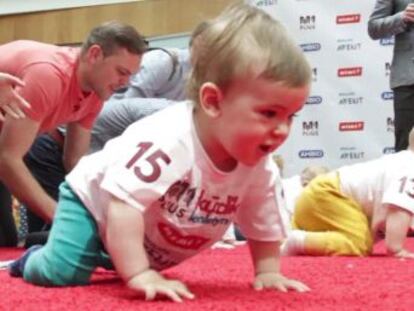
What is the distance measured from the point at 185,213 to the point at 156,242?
76mm

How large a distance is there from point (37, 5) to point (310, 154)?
1.69 metres

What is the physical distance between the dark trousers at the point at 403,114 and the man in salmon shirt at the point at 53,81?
1090 mm

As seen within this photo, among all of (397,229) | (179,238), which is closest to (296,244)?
(397,229)

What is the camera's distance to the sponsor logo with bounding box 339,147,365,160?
158 inches

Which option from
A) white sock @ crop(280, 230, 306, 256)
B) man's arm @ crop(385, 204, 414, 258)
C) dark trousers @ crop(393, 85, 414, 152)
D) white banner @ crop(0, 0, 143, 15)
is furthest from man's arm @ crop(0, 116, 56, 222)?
white banner @ crop(0, 0, 143, 15)

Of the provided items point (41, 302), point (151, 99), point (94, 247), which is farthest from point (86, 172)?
point (151, 99)

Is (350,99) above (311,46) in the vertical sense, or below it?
below

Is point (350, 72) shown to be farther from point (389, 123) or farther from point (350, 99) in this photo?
point (389, 123)

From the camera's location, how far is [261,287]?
1188mm

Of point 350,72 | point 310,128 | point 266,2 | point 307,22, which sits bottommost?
point 310,128

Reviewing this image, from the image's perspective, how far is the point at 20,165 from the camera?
210cm

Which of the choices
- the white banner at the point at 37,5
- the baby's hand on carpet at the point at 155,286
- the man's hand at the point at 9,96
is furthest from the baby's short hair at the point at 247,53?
the white banner at the point at 37,5

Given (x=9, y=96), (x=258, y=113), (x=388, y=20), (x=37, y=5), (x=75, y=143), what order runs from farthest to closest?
1. (x=37, y=5)
2. (x=388, y=20)
3. (x=75, y=143)
4. (x=9, y=96)
5. (x=258, y=113)

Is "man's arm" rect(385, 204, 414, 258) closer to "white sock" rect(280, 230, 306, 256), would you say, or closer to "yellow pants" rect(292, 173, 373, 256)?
"yellow pants" rect(292, 173, 373, 256)
